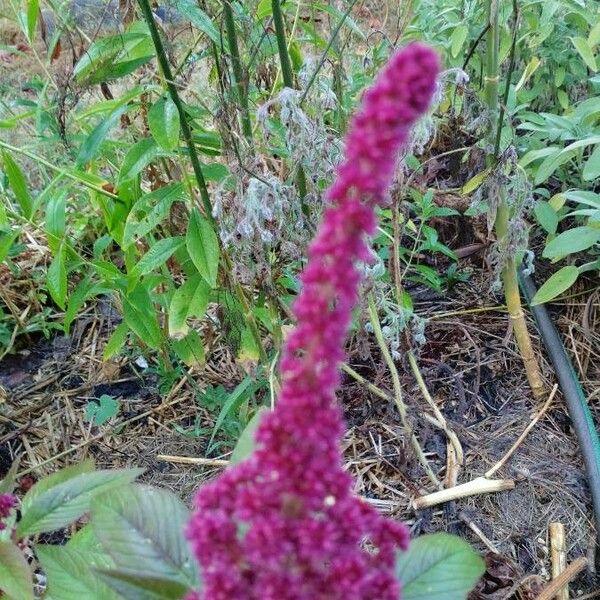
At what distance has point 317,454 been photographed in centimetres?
49

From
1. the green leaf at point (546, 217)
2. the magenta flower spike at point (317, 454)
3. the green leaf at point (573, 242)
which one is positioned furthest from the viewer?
the green leaf at point (546, 217)

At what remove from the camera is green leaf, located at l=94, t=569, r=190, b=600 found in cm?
61

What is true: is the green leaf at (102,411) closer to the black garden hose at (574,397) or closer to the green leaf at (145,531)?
the green leaf at (145,531)

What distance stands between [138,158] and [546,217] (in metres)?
1.16

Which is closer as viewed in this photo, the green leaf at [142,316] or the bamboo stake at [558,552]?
the bamboo stake at [558,552]

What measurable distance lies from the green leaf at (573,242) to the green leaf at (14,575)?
1.36 metres

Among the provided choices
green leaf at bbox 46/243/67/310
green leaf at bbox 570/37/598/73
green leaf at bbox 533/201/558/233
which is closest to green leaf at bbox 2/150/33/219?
green leaf at bbox 46/243/67/310

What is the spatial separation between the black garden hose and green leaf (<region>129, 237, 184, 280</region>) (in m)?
1.11

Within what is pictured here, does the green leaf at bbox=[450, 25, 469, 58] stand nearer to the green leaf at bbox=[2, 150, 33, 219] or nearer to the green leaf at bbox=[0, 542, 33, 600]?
the green leaf at bbox=[2, 150, 33, 219]

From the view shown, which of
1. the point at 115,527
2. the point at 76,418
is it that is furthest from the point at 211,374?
the point at 115,527

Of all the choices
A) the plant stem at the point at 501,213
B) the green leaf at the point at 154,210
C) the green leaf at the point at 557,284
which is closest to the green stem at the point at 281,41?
the green leaf at the point at 154,210

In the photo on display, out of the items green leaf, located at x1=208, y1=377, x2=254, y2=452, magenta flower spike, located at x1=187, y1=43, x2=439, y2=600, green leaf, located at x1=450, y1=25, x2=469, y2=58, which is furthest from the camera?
green leaf, located at x1=450, y1=25, x2=469, y2=58

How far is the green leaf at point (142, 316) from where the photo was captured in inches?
61.7

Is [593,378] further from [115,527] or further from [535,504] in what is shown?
[115,527]
